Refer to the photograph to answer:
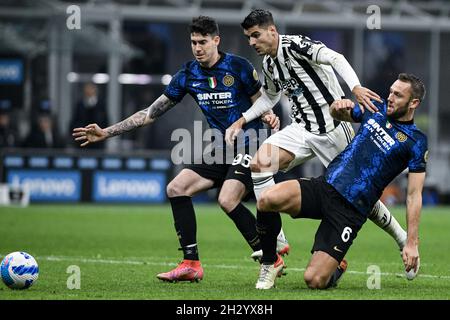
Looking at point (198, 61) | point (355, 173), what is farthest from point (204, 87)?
point (355, 173)

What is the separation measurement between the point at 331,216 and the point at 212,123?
186 centimetres

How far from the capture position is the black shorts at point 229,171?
32.6 ft

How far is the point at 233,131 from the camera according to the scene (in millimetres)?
9625

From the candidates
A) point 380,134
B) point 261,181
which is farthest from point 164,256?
point 380,134

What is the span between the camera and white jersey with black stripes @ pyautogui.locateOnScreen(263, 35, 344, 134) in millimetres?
9719

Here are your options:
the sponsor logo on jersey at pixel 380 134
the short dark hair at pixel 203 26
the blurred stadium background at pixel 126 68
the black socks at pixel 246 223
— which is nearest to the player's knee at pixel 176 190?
the black socks at pixel 246 223

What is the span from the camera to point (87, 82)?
86.0 feet

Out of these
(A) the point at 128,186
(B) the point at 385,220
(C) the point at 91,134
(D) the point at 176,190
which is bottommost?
(A) the point at 128,186

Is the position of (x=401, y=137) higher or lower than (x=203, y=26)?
lower

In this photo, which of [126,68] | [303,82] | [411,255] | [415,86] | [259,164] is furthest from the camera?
[126,68]

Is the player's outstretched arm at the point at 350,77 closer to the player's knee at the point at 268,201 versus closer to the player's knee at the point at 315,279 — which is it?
A: the player's knee at the point at 268,201

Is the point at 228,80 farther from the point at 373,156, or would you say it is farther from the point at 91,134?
the point at 373,156

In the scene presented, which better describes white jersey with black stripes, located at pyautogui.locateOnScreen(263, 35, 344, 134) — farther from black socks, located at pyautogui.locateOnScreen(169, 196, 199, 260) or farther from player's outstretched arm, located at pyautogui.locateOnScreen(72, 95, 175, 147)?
black socks, located at pyautogui.locateOnScreen(169, 196, 199, 260)
